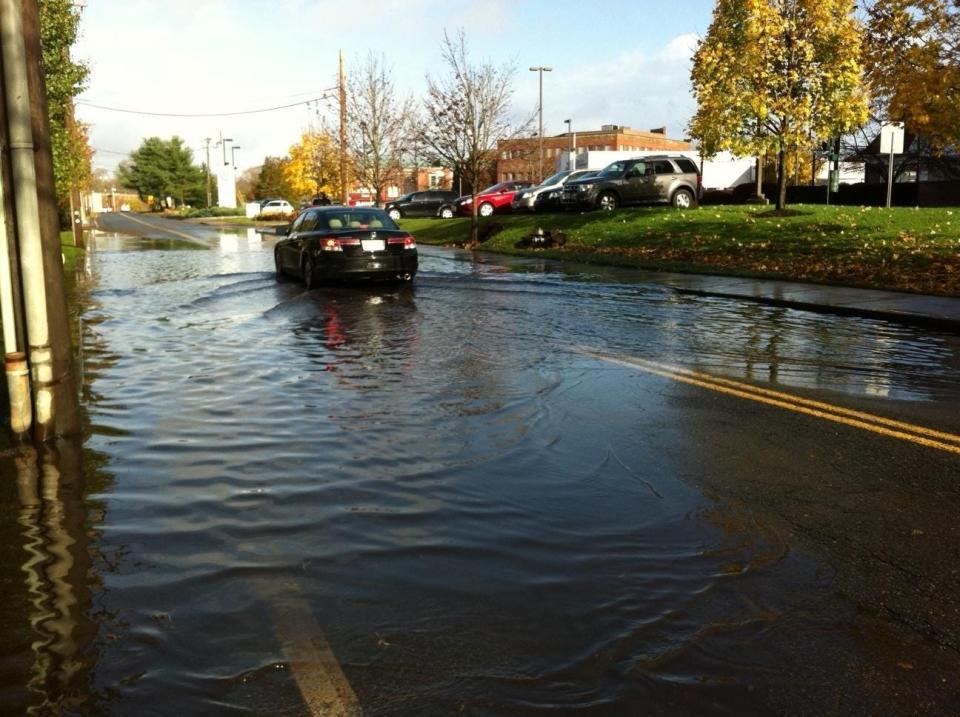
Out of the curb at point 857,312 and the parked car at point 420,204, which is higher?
the parked car at point 420,204

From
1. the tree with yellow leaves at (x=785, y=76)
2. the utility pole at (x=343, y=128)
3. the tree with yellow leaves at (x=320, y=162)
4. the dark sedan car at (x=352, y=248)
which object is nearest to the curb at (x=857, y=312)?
the dark sedan car at (x=352, y=248)

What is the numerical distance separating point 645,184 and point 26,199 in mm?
26816

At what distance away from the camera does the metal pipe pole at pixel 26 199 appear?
5691mm

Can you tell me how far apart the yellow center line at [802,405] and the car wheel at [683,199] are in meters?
22.4

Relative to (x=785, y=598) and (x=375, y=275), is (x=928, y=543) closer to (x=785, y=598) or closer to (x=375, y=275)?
(x=785, y=598)

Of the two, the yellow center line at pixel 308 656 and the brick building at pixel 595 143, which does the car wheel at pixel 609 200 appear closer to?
the yellow center line at pixel 308 656

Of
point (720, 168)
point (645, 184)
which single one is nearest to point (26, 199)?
point (645, 184)

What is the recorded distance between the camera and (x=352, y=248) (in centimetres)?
1628

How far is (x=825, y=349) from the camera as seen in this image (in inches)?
399

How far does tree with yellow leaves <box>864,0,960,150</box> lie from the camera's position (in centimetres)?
1576

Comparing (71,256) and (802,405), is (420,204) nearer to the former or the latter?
(71,256)

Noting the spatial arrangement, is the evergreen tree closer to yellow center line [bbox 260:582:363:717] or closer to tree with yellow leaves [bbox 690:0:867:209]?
tree with yellow leaves [bbox 690:0:867:209]

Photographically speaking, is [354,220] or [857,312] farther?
[354,220]

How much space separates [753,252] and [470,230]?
47.3 ft
